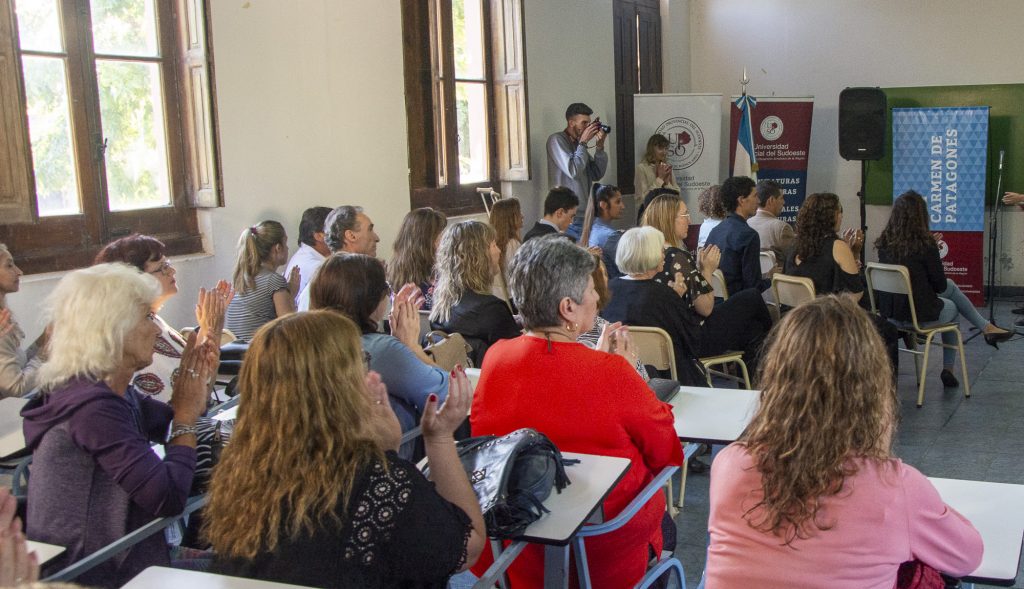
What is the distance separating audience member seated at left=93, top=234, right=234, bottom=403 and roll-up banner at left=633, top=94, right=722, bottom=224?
19.6ft

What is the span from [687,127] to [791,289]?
13.1 ft

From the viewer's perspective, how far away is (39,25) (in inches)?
165

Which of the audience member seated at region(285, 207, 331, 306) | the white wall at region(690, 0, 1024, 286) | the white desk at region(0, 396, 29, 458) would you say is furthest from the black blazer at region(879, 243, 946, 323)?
the white desk at region(0, 396, 29, 458)

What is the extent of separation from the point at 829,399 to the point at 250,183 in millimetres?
4067

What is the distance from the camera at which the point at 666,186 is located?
8.47 metres

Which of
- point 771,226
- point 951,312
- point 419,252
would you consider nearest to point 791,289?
point 951,312

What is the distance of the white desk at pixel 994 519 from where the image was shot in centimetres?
181

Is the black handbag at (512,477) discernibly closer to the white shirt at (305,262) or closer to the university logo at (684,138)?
the white shirt at (305,262)

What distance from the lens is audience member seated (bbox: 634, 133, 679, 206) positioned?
8.51m

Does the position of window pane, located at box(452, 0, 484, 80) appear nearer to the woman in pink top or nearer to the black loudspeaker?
the black loudspeaker

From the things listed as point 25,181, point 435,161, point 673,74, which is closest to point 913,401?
point 435,161

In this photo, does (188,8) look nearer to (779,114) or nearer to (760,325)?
(760,325)

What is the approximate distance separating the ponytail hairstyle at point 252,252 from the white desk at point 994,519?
3.08 metres

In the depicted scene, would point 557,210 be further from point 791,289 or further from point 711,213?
point 791,289
